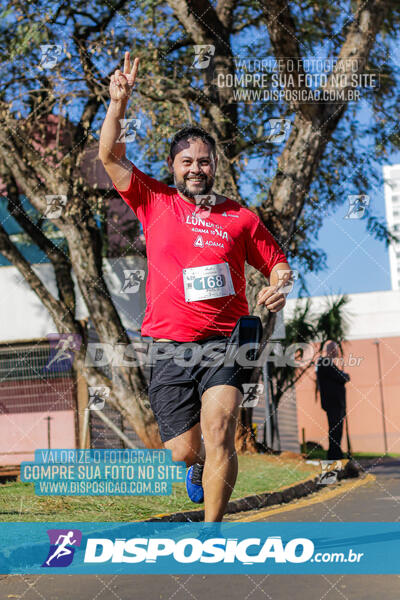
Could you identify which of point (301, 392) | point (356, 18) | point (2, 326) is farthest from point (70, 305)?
point (301, 392)

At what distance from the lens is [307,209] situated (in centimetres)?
1479

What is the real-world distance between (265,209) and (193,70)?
334 centimetres

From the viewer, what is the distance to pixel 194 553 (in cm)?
466

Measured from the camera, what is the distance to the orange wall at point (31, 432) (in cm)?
1487
